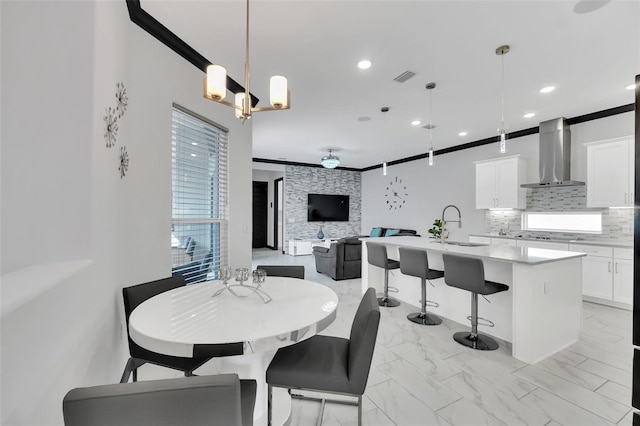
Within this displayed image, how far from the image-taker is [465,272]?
8.86ft

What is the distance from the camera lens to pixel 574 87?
3545 millimetres

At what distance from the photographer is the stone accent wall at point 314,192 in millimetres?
8703

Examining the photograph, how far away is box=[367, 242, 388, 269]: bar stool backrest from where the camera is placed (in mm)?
3752

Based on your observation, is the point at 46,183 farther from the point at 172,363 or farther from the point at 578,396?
the point at 578,396

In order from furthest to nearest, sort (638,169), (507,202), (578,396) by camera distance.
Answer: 1. (507,202)
2. (578,396)
3. (638,169)

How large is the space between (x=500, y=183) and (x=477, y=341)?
367 centimetres

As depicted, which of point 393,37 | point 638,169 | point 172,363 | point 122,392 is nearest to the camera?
point 122,392

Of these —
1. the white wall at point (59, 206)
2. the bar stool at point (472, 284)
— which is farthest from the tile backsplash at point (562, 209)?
the white wall at point (59, 206)

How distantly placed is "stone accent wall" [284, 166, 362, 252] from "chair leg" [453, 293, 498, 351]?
628 centimetres

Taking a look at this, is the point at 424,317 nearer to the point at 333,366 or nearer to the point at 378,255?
the point at 378,255

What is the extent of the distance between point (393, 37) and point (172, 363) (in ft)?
9.69

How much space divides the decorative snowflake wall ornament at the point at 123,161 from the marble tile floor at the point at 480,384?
1590 millimetres

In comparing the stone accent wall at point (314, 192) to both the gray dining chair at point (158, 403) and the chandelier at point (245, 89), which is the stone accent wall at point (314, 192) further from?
the gray dining chair at point (158, 403)

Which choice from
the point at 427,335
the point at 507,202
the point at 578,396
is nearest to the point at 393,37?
the point at 427,335
